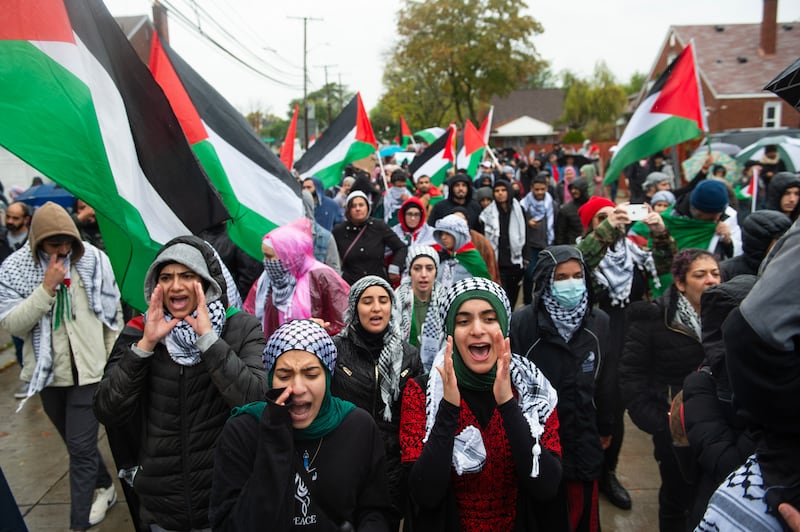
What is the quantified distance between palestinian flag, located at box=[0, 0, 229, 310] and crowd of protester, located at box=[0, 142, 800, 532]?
0.37 metres

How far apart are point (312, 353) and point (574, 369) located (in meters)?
1.48

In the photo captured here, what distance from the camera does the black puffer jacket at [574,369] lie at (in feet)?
10.0

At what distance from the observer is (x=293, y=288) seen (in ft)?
14.7

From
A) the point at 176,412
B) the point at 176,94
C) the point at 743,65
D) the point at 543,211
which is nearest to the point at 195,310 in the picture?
the point at 176,412

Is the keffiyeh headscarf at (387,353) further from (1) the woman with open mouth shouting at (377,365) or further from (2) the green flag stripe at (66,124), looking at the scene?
(2) the green flag stripe at (66,124)

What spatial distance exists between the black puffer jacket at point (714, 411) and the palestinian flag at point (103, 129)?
2425 mm

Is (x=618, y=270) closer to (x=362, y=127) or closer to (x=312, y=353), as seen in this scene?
(x=312, y=353)

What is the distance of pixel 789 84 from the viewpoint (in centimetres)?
197

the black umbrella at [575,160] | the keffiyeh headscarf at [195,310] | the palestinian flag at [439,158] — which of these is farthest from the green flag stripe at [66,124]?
the black umbrella at [575,160]

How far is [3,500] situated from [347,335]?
6.01 feet

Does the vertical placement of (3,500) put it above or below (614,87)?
below

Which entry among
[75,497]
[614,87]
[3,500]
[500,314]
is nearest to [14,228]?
[75,497]

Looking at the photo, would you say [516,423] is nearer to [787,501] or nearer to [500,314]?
[500,314]

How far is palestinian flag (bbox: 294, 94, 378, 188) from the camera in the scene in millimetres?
8570
